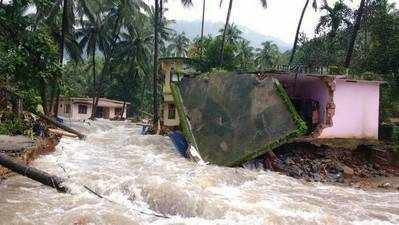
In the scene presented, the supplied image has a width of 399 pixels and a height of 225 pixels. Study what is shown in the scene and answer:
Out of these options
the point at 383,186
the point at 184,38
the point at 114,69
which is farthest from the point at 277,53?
the point at 383,186

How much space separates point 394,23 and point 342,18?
13.2 ft

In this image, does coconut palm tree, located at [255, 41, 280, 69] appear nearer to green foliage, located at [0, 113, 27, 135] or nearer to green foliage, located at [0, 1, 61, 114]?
green foliage, located at [0, 113, 27, 135]

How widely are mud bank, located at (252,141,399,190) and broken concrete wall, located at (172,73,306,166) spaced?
1036 millimetres

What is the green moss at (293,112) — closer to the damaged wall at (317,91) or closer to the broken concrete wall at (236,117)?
the broken concrete wall at (236,117)

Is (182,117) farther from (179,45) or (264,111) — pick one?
(179,45)

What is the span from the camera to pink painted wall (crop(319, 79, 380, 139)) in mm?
18250

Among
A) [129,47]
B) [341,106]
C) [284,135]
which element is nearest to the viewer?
[284,135]

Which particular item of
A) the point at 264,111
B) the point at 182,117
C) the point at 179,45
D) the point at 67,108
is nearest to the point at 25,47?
the point at 182,117

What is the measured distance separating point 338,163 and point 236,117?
4.06m

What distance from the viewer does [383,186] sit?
1510 cm

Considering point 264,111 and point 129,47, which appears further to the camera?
point 129,47

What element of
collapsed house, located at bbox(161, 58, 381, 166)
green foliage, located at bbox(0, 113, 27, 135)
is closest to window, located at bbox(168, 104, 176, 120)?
collapsed house, located at bbox(161, 58, 381, 166)

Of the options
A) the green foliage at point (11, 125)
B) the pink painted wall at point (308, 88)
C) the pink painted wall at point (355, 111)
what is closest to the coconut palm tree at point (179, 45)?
the pink painted wall at point (308, 88)

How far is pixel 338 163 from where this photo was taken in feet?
56.7
